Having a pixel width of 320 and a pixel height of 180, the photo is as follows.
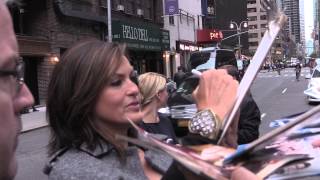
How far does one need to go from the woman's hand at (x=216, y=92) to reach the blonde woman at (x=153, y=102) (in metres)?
2.15

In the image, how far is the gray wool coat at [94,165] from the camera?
7.10 ft

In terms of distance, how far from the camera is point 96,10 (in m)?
39.1

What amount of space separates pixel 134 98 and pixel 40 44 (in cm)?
2963

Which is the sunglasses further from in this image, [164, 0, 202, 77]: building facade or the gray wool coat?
[164, 0, 202, 77]: building facade

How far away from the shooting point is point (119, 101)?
2.32 m

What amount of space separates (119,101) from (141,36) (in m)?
43.0

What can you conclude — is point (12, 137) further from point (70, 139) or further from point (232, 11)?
point (232, 11)

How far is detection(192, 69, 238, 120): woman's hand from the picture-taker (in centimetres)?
203

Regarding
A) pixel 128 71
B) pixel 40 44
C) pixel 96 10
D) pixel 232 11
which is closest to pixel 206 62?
pixel 40 44

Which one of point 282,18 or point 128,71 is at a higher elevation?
point 282,18

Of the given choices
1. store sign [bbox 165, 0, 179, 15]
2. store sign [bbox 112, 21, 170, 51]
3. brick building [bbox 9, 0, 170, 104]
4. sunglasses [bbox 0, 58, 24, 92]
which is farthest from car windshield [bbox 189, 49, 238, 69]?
sunglasses [bbox 0, 58, 24, 92]

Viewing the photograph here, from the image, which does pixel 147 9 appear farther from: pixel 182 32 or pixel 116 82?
pixel 116 82

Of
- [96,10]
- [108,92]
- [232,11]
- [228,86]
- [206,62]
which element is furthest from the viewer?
[232,11]

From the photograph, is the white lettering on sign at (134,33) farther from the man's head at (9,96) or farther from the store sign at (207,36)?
the man's head at (9,96)
